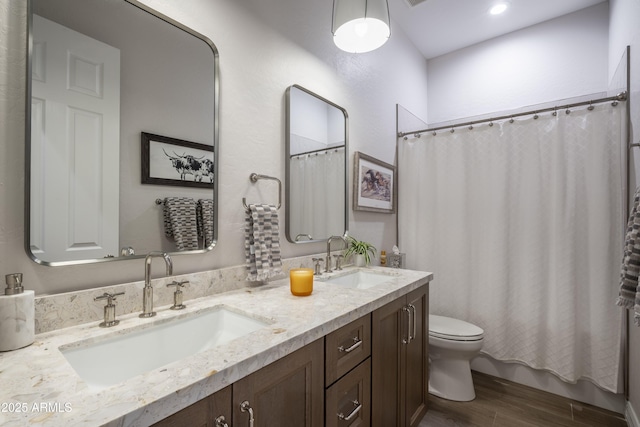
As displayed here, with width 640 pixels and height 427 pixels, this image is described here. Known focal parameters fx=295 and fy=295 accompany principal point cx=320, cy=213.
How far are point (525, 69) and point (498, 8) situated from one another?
1.94ft

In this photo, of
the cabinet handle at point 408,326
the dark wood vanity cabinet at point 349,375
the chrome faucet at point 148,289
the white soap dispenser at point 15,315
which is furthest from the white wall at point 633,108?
the white soap dispenser at point 15,315

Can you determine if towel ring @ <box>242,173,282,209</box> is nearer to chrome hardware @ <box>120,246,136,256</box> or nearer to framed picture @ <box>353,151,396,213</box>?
chrome hardware @ <box>120,246,136,256</box>

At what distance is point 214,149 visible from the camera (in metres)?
1.26

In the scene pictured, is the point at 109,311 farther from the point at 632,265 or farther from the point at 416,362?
the point at 632,265

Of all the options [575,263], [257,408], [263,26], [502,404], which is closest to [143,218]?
[257,408]

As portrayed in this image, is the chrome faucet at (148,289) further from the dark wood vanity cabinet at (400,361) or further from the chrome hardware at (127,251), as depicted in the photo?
the dark wood vanity cabinet at (400,361)

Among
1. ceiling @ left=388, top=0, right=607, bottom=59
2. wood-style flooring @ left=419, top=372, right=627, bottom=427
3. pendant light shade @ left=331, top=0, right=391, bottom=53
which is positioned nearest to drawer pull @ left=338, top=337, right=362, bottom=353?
wood-style flooring @ left=419, top=372, right=627, bottom=427

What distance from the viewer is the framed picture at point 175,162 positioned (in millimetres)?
1077

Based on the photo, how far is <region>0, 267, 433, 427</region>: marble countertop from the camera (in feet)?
1.63

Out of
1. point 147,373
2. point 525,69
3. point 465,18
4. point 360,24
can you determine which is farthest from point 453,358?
point 465,18

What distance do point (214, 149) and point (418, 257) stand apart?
6.47 ft

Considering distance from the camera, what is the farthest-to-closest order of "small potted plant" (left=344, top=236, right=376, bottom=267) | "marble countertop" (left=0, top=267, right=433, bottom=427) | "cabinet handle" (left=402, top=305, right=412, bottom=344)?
"small potted plant" (left=344, top=236, right=376, bottom=267) < "cabinet handle" (left=402, top=305, right=412, bottom=344) < "marble countertop" (left=0, top=267, right=433, bottom=427)

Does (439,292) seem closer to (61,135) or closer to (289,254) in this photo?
(289,254)

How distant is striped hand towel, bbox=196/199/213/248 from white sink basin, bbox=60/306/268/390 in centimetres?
30
